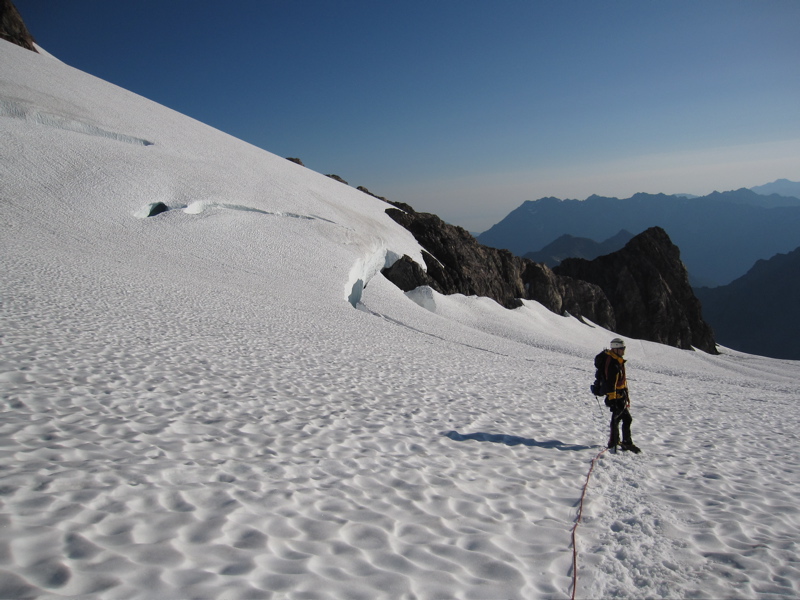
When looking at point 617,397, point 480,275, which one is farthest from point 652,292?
point 617,397

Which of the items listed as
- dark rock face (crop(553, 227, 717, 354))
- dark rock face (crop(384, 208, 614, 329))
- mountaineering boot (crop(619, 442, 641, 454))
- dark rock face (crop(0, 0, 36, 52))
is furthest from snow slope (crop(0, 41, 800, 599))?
dark rock face (crop(0, 0, 36, 52))

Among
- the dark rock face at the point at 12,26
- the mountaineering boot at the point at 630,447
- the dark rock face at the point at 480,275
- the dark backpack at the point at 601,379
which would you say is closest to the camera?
the mountaineering boot at the point at 630,447

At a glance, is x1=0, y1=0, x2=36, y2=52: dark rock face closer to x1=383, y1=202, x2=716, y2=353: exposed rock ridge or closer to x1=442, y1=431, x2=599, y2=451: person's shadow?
x1=383, y1=202, x2=716, y2=353: exposed rock ridge

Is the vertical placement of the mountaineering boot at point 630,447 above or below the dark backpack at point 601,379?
below

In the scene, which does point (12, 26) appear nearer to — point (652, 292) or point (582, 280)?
point (582, 280)

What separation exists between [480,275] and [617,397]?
40.9 m

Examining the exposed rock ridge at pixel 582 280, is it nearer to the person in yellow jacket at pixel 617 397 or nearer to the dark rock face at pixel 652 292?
the dark rock face at pixel 652 292

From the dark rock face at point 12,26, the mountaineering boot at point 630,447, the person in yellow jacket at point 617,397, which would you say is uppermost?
the dark rock face at point 12,26

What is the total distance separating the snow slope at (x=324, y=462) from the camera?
407cm

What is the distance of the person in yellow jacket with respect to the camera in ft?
28.8

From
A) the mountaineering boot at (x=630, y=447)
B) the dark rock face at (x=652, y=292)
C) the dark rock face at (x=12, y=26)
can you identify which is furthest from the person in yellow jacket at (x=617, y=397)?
the dark rock face at (x=12, y=26)

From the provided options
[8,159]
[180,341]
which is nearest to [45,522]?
[180,341]

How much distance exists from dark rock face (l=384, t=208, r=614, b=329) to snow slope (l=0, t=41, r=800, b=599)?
70.5 feet

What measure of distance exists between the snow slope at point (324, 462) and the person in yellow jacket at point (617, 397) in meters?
0.53
